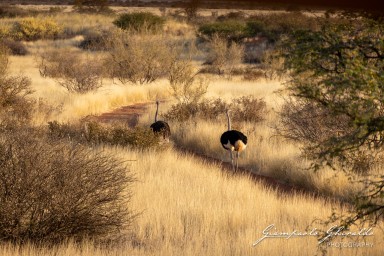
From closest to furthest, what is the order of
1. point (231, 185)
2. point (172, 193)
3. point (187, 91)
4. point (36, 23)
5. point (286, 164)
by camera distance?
1. point (172, 193)
2. point (231, 185)
3. point (286, 164)
4. point (187, 91)
5. point (36, 23)

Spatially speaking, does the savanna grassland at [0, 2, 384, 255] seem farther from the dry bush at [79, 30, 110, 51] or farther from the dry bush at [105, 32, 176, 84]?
the dry bush at [79, 30, 110, 51]

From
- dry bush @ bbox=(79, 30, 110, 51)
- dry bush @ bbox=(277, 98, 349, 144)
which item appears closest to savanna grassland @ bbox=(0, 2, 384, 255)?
dry bush @ bbox=(277, 98, 349, 144)

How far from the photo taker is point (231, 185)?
9289 mm

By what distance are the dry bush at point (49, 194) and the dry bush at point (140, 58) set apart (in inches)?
708

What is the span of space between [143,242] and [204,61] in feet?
106

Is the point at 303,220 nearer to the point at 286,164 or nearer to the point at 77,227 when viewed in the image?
the point at 77,227

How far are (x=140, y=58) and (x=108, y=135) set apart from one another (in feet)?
39.2

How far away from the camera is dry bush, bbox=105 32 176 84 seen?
24.6 m

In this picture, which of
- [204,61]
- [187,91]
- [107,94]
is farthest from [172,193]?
[204,61]

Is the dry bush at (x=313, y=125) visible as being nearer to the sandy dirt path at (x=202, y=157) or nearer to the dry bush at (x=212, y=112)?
the sandy dirt path at (x=202, y=157)

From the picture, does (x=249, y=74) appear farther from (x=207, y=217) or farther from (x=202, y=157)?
(x=207, y=217)

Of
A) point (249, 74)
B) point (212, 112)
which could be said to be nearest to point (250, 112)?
point (212, 112)

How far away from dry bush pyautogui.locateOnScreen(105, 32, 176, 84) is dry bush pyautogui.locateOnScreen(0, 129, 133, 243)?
17993 mm

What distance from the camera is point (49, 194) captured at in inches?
242
